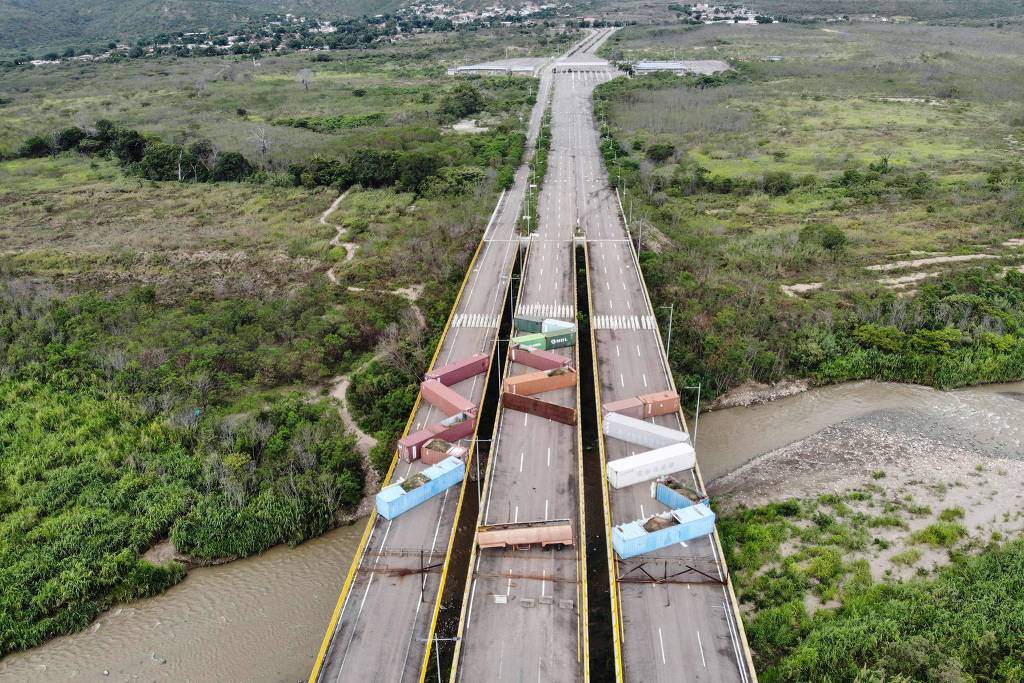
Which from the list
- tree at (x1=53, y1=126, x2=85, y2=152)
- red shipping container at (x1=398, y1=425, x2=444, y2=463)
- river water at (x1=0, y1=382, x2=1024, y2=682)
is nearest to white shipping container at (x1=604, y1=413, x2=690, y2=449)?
river water at (x1=0, y1=382, x2=1024, y2=682)

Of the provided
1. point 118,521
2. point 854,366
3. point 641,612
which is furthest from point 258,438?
point 854,366

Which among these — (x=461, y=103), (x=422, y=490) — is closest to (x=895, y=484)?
(x=422, y=490)

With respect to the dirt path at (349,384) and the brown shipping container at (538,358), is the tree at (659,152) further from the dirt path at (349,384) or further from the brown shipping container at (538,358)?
the brown shipping container at (538,358)

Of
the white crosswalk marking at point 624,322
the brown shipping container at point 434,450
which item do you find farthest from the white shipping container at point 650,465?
the white crosswalk marking at point 624,322

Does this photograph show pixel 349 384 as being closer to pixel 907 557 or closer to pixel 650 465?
pixel 650 465

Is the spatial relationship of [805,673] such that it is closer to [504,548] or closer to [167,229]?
[504,548]

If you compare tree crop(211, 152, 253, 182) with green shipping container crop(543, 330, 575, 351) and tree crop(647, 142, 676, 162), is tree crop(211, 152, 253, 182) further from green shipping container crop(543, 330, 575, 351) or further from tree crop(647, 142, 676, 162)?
green shipping container crop(543, 330, 575, 351)
